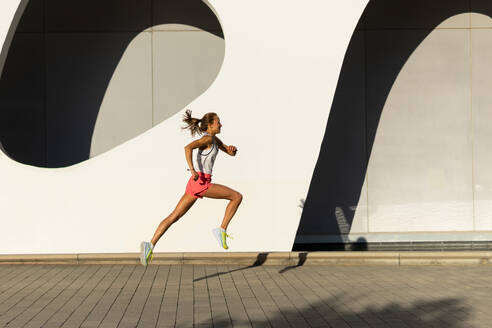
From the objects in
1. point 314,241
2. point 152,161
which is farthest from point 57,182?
point 314,241

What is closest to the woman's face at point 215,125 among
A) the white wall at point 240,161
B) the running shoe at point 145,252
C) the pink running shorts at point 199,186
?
the pink running shorts at point 199,186

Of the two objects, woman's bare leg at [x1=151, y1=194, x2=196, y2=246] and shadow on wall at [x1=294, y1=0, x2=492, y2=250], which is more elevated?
shadow on wall at [x1=294, y1=0, x2=492, y2=250]

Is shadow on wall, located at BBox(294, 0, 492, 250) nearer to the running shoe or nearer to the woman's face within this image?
the woman's face

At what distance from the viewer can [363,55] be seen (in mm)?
14703

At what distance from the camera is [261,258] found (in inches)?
452

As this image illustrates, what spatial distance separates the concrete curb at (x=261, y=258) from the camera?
37.2ft

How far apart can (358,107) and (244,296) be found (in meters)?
7.19

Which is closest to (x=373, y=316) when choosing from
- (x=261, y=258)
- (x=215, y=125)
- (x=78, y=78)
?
(x=215, y=125)

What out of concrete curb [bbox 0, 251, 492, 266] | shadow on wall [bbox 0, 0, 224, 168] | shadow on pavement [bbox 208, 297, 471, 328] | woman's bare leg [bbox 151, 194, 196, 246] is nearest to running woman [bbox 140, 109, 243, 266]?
woman's bare leg [bbox 151, 194, 196, 246]

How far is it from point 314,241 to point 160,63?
4304 mm

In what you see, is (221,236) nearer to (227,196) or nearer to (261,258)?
(227,196)

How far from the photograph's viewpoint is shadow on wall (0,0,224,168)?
14227 millimetres

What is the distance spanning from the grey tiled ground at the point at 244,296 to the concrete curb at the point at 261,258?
0.22 metres

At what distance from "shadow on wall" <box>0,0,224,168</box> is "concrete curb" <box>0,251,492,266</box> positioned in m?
3.14
